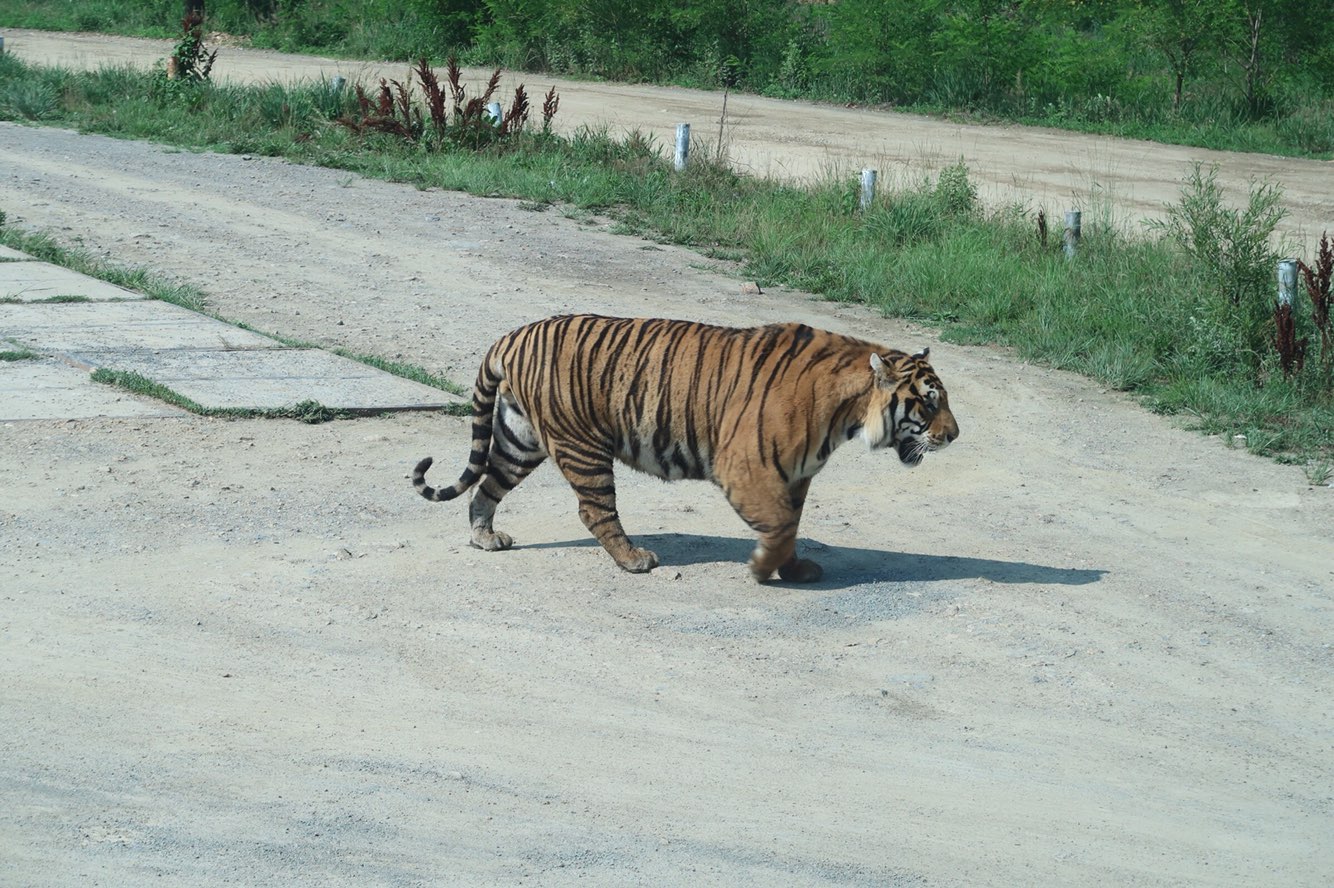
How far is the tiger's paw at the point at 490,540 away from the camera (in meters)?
7.12

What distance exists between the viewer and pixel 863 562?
7.26 metres

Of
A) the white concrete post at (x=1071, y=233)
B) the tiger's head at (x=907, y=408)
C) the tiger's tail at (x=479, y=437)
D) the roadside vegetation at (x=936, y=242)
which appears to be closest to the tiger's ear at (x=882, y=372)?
the tiger's head at (x=907, y=408)

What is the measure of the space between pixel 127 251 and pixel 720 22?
18.8m

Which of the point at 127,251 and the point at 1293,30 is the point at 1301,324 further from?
the point at 1293,30

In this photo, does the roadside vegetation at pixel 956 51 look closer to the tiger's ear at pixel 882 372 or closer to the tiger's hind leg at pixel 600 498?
the tiger's ear at pixel 882 372

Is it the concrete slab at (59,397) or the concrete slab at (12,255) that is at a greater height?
the concrete slab at (12,255)

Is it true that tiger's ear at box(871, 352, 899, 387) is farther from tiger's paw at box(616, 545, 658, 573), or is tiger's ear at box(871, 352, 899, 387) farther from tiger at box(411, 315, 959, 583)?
tiger's paw at box(616, 545, 658, 573)

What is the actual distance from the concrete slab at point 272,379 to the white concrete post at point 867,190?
20.7ft

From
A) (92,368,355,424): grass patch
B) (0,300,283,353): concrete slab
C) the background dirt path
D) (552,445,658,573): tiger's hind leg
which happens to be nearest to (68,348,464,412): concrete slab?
(92,368,355,424): grass patch

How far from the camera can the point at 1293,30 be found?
2359cm

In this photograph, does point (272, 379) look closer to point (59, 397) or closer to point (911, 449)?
point (59, 397)

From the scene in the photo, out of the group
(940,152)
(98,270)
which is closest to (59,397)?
(98,270)

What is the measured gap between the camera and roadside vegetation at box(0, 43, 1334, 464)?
1019 centimetres

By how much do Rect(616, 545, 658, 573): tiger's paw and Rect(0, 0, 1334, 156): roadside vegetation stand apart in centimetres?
1735
